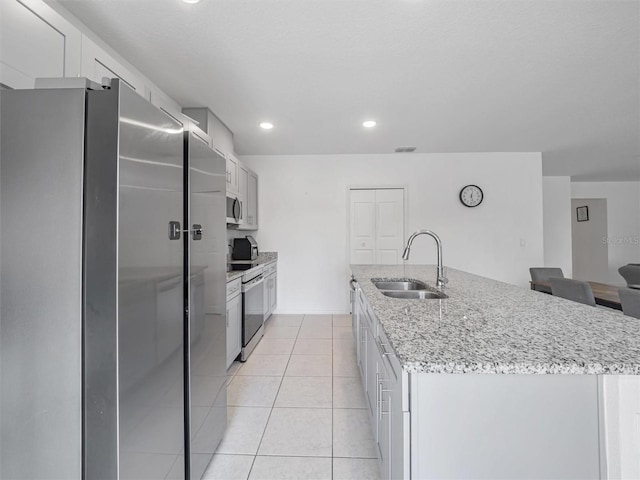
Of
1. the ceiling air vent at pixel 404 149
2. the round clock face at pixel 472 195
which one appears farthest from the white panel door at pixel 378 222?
the round clock face at pixel 472 195

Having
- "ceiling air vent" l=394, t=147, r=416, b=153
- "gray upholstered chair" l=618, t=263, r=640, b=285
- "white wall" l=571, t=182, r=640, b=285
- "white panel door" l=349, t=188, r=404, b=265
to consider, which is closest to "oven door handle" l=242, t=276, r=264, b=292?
"white panel door" l=349, t=188, r=404, b=265

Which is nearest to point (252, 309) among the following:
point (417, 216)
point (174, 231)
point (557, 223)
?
point (174, 231)

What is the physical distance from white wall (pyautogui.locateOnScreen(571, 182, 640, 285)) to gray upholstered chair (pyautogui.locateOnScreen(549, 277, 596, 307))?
5832 millimetres

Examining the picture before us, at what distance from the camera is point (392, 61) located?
212 cm

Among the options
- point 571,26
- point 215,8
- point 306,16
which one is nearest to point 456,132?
point 571,26

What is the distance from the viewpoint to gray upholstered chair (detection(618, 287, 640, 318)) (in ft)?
6.44

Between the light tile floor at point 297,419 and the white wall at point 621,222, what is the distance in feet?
24.1

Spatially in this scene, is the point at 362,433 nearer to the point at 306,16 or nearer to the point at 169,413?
the point at 169,413

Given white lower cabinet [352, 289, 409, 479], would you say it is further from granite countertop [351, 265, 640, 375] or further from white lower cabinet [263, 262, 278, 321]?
white lower cabinet [263, 262, 278, 321]

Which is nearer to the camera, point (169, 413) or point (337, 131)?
point (169, 413)

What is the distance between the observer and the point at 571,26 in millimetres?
1779

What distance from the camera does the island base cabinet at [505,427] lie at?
0.78 metres

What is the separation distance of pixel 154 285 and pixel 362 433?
1560 millimetres

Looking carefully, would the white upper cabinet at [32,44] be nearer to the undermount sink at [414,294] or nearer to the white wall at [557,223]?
the undermount sink at [414,294]
